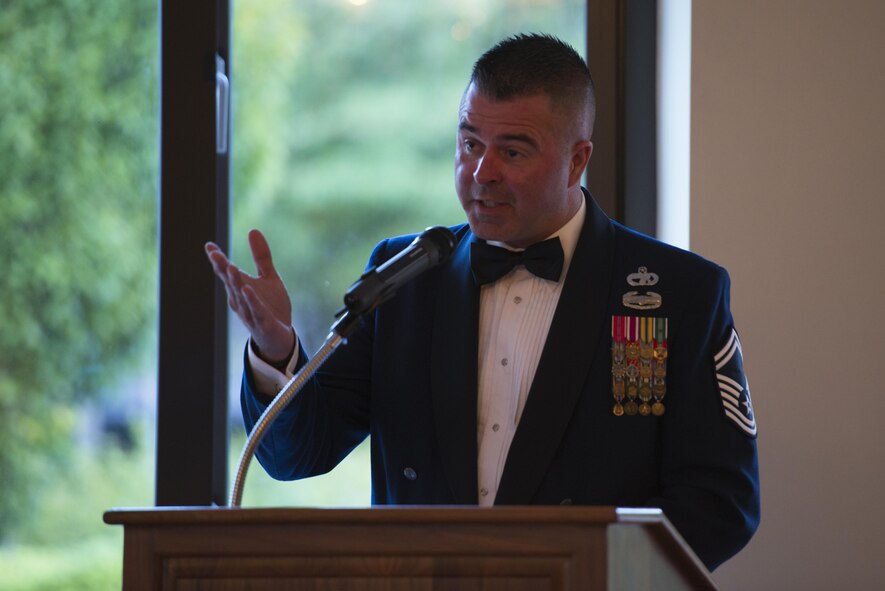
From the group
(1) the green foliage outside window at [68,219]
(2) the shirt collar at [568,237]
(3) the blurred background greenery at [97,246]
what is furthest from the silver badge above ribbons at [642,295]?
(1) the green foliage outside window at [68,219]

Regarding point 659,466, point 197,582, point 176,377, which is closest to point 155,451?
point 176,377

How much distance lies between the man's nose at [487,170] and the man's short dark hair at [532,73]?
12cm

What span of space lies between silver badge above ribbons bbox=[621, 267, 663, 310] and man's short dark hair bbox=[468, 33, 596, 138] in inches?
13.0

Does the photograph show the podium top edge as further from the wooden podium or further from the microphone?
the microphone

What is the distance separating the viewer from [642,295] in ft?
6.83

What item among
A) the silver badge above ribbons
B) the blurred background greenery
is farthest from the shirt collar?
the blurred background greenery

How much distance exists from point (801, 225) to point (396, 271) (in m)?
1.30

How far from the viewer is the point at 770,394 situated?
2.54 metres

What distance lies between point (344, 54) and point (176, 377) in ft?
3.06

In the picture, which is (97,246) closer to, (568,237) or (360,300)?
(568,237)

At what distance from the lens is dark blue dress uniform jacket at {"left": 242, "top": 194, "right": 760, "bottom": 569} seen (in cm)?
192

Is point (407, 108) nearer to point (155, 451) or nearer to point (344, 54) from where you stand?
point (344, 54)

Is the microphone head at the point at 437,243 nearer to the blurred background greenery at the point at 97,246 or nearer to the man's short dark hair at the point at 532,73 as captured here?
the man's short dark hair at the point at 532,73

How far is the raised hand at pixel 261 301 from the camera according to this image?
169 centimetres
